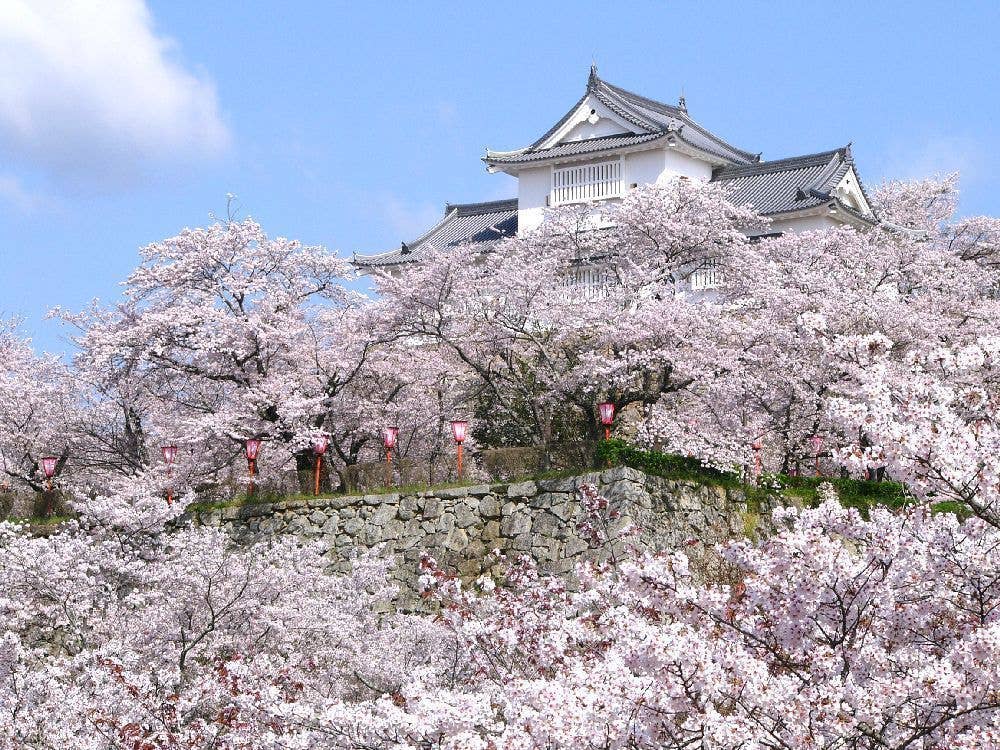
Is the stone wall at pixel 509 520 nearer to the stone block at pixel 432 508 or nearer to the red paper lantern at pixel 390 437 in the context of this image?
the stone block at pixel 432 508

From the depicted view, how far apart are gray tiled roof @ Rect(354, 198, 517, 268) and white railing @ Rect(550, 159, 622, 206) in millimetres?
1934

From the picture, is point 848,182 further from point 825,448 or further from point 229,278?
point 229,278

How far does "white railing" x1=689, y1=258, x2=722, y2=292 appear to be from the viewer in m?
21.9

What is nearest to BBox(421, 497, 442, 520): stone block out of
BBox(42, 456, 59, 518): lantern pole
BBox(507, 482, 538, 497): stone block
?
BBox(507, 482, 538, 497): stone block

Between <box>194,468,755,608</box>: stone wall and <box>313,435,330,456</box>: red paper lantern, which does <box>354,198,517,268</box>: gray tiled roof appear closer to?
<box>313,435,330,456</box>: red paper lantern

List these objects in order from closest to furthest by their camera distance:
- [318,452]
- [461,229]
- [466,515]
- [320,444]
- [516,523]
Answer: [516,523] → [466,515] → [320,444] → [318,452] → [461,229]

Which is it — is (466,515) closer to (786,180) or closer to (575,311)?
(575,311)

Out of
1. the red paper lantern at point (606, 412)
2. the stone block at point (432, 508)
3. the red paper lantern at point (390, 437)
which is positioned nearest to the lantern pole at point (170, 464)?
the red paper lantern at point (390, 437)

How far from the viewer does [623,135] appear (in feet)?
90.8

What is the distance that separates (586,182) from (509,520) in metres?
13.4

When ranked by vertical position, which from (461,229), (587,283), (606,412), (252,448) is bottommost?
(252,448)

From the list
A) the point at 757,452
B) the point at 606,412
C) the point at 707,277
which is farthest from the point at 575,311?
the point at 707,277

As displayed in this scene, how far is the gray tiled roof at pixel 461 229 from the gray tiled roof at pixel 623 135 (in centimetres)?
204

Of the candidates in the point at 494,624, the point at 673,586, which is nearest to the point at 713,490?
the point at 494,624
